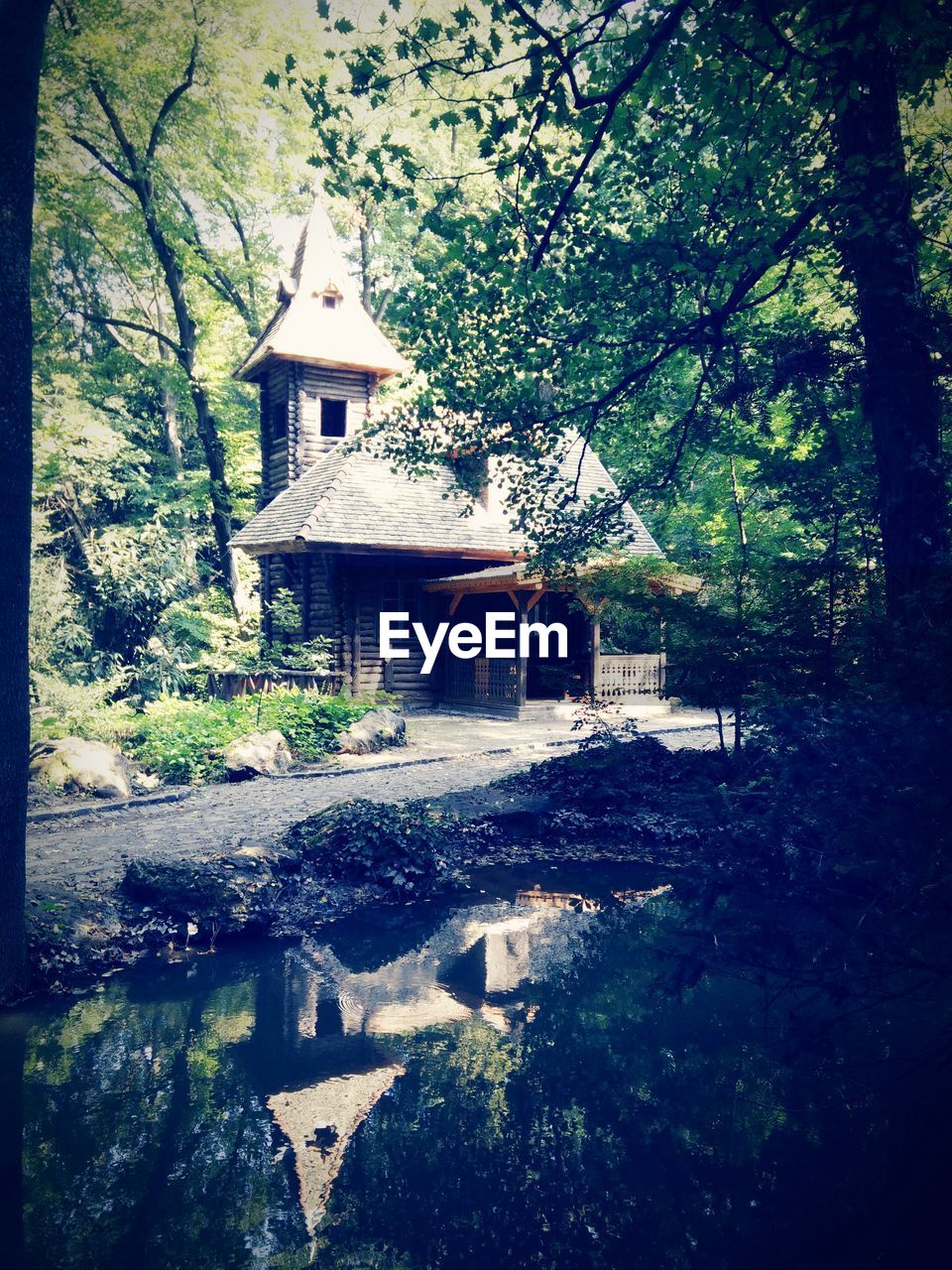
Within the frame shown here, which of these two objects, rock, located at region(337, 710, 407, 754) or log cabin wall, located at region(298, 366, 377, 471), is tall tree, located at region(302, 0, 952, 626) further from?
log cabin wall, located at region(298, 366, 377, 471)

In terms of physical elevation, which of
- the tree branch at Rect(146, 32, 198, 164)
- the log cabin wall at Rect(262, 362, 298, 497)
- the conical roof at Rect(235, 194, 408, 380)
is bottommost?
the log cabin wall at Rect(262, 362, 298, 497)

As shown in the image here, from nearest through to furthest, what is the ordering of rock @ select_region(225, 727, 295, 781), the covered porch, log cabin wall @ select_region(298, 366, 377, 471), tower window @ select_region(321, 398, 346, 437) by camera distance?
rock @ select_region(225, 727, 295, 781) < the covered porch < log cabin wall @ select_region(298, 366, 377, 471) < tower window @ select_region(321, 398, 346, 437)

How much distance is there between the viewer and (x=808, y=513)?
699 centimetres

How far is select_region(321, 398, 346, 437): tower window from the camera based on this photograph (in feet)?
70.6

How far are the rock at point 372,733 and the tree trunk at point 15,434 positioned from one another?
785cm

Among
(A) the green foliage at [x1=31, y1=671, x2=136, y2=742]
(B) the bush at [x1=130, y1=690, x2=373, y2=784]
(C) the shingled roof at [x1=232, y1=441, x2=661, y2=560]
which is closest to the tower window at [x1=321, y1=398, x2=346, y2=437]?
(C) the shingled roof at [x1=232, y1=441, x2=661, y2=560]

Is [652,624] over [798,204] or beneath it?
beneath

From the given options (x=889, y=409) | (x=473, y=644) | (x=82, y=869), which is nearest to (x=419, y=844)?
(x=82, y=869)

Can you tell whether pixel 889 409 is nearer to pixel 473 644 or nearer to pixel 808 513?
pixel 808 513

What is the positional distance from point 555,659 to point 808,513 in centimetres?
1459

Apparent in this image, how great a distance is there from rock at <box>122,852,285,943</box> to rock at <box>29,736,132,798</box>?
11.9 feet

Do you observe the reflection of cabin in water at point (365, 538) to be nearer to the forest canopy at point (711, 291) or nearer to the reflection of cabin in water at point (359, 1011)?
the forest canopy at point (711, 291)

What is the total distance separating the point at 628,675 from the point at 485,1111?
1639cm

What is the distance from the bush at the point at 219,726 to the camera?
441 inches
